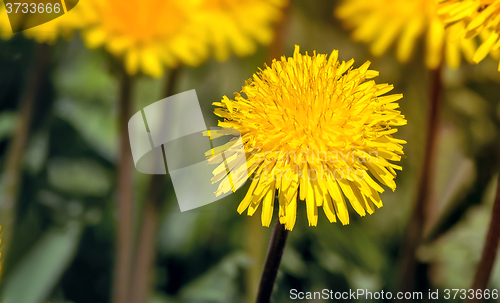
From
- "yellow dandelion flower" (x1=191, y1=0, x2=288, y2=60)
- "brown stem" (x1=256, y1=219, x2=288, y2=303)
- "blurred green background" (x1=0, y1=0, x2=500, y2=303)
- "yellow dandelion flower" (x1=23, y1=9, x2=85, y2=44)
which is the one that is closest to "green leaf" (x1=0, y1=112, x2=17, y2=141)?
"blurred green background" (x1=0, y1=0, x2=500, y2=303)

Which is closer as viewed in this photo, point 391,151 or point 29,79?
point 391,151

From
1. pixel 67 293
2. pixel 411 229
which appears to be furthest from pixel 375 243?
pixel 67 293

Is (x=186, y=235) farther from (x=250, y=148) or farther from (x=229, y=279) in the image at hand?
(x=250, y=148)

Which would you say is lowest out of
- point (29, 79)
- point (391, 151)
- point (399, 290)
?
point (399, 290)

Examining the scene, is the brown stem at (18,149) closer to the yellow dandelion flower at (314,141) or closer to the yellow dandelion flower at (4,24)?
the yellow dandelion flower at (4,24)

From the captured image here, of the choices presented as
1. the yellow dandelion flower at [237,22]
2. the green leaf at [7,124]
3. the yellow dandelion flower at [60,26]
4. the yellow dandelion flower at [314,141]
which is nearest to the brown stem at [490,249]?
the yellow dandelion flower at [314,141]

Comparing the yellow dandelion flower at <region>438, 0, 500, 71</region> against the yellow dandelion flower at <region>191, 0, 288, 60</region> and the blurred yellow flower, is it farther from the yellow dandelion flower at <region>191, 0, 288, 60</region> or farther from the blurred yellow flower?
the blurred yellow flower

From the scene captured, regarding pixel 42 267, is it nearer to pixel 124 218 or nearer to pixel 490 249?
pixel 124 218
